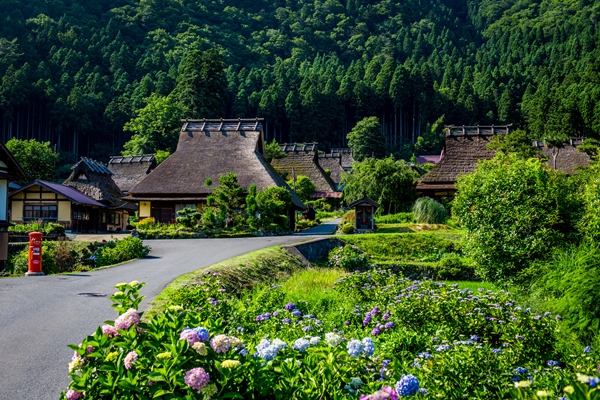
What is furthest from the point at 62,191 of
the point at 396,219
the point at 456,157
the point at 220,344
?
the point at 220,344

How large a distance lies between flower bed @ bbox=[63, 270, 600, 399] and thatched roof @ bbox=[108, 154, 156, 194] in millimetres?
46477

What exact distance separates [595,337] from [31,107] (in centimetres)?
8130

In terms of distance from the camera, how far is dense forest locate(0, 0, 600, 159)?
75.6 meters

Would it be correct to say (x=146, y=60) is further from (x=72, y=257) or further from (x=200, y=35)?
(x=72, y=257)

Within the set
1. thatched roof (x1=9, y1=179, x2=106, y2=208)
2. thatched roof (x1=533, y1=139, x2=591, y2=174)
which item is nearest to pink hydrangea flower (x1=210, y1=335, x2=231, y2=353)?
thatched roof (x1=9, y1=179, x2=106, y2=208)

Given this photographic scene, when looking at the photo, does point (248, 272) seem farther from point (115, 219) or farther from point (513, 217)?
point (115, 219)

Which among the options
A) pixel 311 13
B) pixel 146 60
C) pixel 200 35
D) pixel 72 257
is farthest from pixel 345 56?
pixel 72 257

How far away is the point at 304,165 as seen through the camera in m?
56.9

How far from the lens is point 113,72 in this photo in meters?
91.1

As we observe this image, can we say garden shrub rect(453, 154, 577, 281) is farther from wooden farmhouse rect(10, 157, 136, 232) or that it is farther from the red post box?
wooden farmhouse rect(10, 157, 136, 232)

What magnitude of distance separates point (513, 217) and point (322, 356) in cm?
1269

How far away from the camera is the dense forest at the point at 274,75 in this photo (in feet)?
248

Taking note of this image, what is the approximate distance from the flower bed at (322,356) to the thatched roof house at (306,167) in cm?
4654

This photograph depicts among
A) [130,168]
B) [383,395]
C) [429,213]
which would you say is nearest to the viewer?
[383,395]
